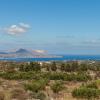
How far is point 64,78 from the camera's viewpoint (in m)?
55.0

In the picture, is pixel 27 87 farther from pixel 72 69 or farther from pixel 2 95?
pixel 72 69

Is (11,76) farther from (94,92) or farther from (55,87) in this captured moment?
(94,92)

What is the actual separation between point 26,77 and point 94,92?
2969 centimetres

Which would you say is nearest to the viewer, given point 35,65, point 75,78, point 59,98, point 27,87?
point 59,98

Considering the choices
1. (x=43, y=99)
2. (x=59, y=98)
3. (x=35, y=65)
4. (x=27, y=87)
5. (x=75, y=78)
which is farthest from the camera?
(x=35, y=65)

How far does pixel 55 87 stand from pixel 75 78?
22720mm

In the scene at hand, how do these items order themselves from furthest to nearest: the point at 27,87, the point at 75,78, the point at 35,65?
the point at 35,65 → the point at 75,78 → the point at 27,87

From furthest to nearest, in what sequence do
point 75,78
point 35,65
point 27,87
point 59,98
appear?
point 35,65
point 75,78
point 27,87
point 59,98

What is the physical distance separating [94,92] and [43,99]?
20.0 feet

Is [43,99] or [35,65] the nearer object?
[43,99]

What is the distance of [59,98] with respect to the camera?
2678 centimetres

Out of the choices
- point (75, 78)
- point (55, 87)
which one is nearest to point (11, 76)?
point (75, 78)

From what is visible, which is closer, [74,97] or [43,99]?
[43,99]

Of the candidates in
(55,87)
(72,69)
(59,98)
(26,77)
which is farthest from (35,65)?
(59,98)
